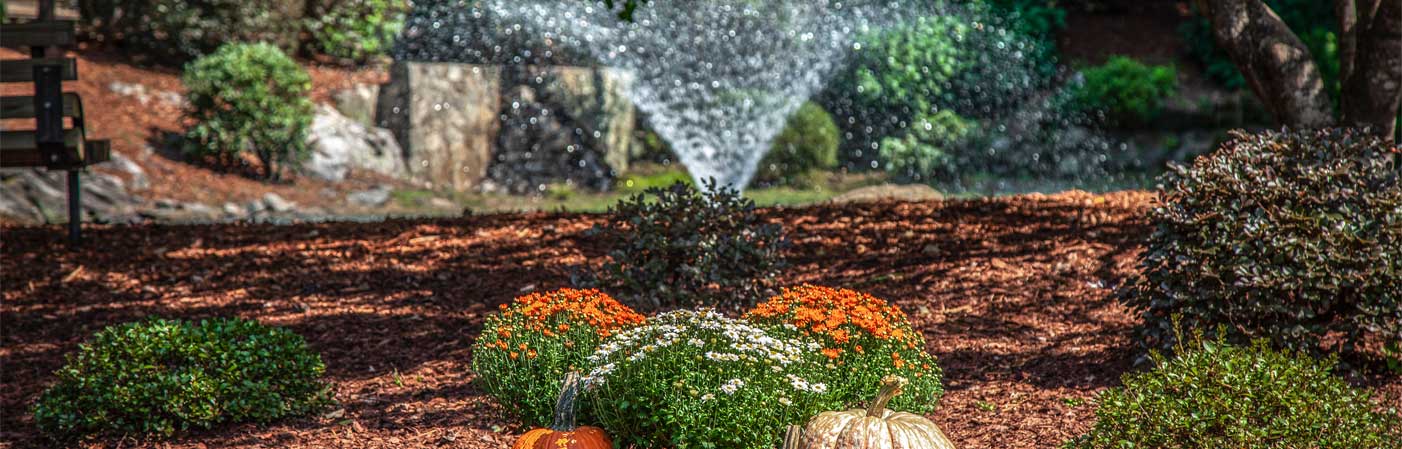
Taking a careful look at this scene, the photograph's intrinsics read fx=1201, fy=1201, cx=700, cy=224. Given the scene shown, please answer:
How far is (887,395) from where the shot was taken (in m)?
3.37

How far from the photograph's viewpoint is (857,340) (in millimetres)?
4105

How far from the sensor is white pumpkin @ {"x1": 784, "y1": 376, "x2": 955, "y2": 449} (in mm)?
3336

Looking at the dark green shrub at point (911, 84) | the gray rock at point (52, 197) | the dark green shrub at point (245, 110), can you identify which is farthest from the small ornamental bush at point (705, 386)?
the dark green shrub at point (911, 84)

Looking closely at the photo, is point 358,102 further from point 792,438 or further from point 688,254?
point 792,438

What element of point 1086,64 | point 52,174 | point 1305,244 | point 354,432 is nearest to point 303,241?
point 354,432

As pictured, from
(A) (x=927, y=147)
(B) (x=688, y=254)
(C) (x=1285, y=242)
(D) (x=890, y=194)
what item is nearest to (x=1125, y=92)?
(A) (x=927, y=147)

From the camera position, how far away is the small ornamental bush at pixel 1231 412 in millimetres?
3387

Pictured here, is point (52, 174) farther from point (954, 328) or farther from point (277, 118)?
point (954, 328)

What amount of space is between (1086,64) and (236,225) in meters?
Answer: 10.7

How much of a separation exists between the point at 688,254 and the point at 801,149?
774cm

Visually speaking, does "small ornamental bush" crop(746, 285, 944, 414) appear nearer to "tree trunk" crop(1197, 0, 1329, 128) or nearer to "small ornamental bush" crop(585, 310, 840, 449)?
"small ornamental bush" crop(585, 310, 840, 449)

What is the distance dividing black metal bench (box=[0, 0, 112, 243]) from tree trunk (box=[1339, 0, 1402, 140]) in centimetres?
711

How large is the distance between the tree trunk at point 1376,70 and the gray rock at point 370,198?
8.22 meters

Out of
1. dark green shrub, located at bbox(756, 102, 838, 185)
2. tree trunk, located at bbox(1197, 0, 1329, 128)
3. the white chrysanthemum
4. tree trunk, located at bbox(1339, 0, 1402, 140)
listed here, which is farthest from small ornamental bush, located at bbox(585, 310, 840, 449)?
dark green shrub, located at bbox(756, 102, 838, 185)
